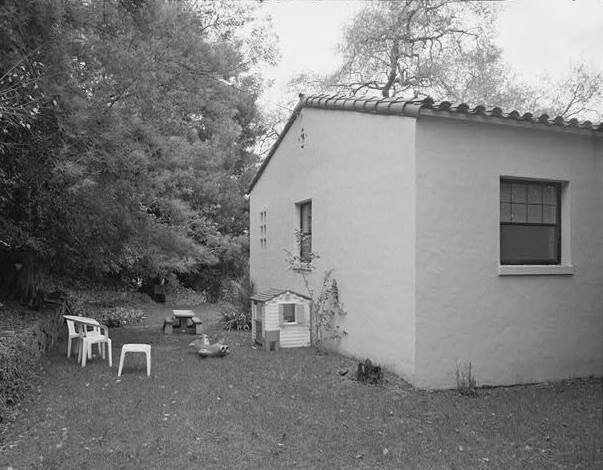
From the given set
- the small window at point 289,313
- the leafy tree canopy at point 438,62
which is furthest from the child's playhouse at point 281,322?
the leafy tree canopy at point 438,62

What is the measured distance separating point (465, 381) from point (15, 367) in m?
5.23

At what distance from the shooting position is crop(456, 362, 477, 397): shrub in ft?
21.4

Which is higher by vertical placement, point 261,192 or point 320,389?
point 261,192

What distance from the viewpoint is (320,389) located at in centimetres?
662

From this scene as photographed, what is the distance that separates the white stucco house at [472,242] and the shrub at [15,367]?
4419mm

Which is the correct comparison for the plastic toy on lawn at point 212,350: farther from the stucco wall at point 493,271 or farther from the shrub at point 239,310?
the stucco wall at point 493,271

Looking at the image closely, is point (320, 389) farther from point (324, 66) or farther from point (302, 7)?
point (324, 66)

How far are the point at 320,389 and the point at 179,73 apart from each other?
5853 millimetres

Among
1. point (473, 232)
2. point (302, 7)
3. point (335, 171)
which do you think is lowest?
point (473, 232)

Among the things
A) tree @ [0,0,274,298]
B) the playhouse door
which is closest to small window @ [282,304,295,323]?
the playhouse door

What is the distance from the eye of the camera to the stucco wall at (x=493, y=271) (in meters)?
6.76

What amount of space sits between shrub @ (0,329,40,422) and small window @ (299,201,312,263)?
4922mm

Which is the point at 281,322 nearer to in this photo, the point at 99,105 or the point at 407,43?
the point at 99,105

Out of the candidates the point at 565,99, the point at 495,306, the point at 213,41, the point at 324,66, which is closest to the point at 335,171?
the point at 495,306
